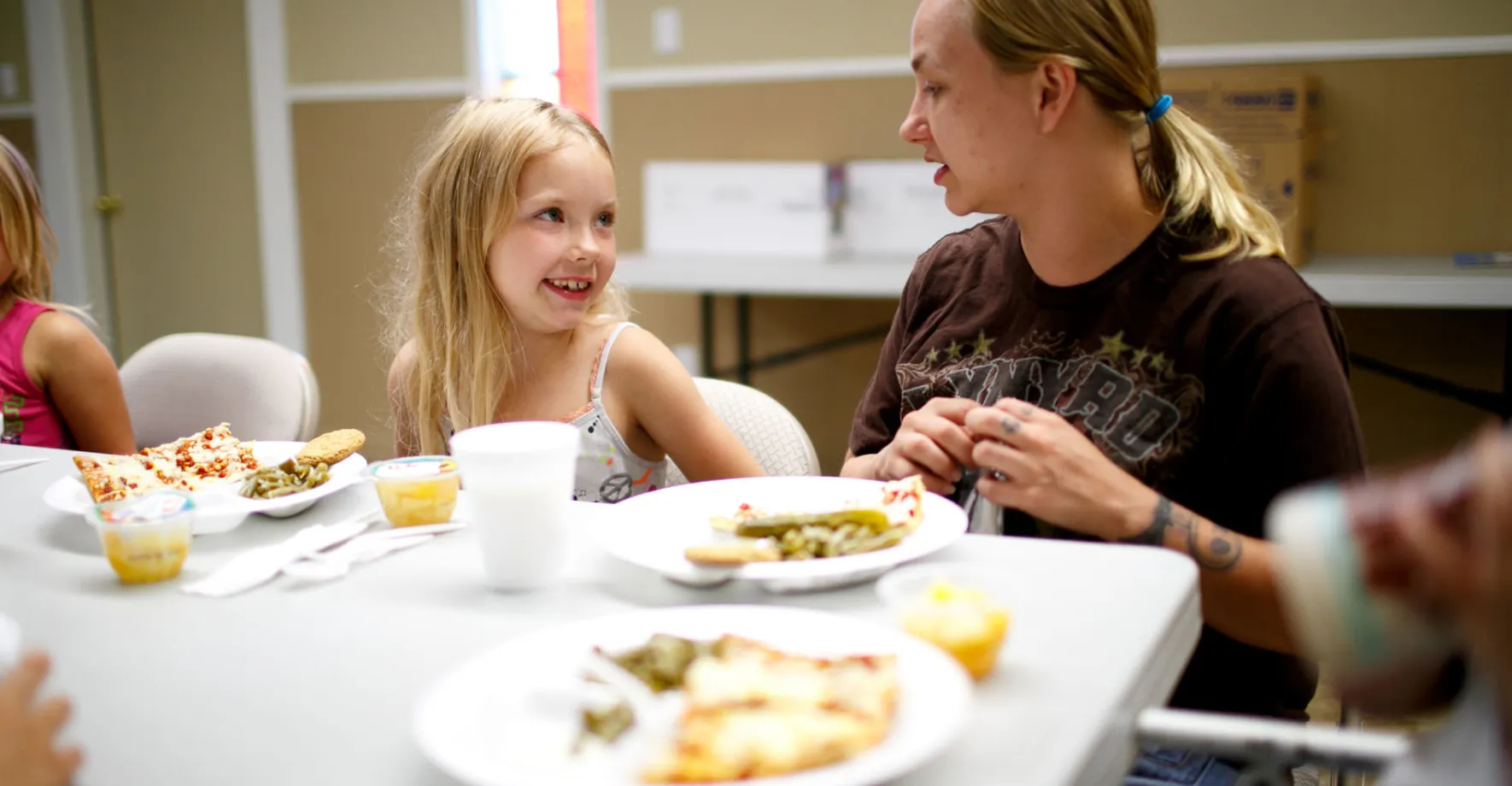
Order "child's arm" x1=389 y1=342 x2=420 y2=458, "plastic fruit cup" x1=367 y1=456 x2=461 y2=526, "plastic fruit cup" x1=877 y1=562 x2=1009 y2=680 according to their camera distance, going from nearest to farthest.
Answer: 1. "plastic fruit cup" x1=877 y1=562 x2=1009 y2=680
2. "plastic fruit cup" x1=367 y1=456 x2=461 y2=526
3. "child's arm" x1=389 y1=342 x2=420 y2=458

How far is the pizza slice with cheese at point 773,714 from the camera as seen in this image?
62 cm

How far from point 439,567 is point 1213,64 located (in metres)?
2.87

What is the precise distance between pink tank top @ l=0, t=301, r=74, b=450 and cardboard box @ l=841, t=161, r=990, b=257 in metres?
2.08

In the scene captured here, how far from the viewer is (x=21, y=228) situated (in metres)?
1.98

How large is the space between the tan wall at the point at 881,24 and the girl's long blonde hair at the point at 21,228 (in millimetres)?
2202

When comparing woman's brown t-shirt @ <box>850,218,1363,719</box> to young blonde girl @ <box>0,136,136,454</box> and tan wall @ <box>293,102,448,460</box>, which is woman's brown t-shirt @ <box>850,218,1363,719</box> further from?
tan wall @ <box>293,102,448,460</box>

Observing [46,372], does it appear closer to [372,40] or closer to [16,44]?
[372,40]

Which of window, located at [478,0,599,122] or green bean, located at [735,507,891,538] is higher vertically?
window, located at [478,0,599,122]

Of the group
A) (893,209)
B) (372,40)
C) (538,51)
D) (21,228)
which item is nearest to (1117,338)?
(21,228)

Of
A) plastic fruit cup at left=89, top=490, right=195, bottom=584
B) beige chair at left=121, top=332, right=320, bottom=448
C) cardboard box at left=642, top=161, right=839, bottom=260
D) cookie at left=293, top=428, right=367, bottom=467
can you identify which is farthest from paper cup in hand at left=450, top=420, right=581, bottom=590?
cardboard box at left=642, top=161, right=839, bottom=260

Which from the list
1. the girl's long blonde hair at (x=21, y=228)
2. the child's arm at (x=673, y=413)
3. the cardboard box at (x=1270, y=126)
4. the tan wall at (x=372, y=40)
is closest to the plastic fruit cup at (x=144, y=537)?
the child's arm at (x=673, y=413)

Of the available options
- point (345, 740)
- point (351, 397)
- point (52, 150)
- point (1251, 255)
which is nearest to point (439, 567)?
point (345, 740)

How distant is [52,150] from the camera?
15.1ft

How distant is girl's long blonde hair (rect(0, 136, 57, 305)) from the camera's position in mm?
1955
